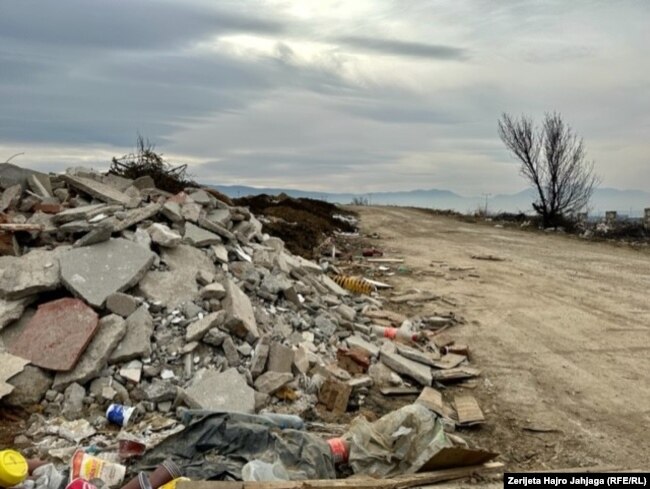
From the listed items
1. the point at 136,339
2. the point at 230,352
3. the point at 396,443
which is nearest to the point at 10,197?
the point at 136,339

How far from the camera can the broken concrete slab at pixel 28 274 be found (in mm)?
5734

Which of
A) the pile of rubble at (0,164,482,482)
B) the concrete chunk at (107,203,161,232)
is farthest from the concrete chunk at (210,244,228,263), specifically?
the concrete chunk at (107,203,161,232)

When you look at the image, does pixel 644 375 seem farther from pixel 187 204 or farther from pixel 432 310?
pixel 187 204

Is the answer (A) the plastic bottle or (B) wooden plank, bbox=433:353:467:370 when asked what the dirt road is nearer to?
(B) wooden plank, bbox=433:353:467:370

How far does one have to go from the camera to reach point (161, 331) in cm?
572

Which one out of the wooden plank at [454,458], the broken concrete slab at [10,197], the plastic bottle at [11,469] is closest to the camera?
the plastic bottle at [11,469]

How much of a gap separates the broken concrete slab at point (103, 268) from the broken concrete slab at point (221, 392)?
1309 millimetres

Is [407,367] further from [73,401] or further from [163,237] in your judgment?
[73,401]

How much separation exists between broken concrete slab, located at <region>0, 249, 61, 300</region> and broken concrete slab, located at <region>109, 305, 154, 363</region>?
91 centimetres

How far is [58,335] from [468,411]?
3.75m

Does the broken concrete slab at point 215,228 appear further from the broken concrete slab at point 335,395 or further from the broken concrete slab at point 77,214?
the broken concrete slab at point 335,395

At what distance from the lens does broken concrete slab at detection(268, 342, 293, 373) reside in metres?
5.67

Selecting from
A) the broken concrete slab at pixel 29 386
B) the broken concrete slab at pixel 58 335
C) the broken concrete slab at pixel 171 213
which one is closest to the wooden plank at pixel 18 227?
the broken concrete slab at pixel 171 213

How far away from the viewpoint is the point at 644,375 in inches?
252
